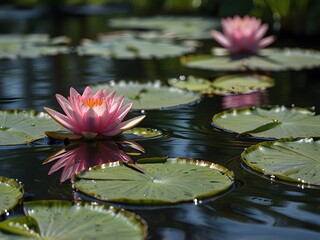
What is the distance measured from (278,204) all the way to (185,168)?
0.82ft

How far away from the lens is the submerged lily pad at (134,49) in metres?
3.36

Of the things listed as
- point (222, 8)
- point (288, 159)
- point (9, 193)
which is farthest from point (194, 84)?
point (222, 8)

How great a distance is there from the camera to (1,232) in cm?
104

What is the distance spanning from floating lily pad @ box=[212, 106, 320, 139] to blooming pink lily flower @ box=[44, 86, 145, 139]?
0.32 m

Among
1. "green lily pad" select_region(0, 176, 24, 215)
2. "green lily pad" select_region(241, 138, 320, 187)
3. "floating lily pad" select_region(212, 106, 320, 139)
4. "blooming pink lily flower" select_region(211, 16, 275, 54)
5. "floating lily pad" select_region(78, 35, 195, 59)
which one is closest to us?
"green lily pad" select_region(0, 176, 24, 215)

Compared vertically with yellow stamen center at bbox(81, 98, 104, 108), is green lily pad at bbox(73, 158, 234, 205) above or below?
below

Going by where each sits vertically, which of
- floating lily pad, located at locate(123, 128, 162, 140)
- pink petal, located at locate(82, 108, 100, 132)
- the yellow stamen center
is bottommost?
floating lily pad, located at locate(123, 128, 162, 140)

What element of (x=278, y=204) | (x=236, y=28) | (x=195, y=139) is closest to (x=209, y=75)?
(x=236, y=28)

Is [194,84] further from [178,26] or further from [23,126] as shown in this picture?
[178,26]

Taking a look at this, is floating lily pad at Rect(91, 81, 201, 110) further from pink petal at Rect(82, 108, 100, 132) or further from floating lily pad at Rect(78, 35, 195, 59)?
floating lily pad at Rect(78, 35, 195, 59)

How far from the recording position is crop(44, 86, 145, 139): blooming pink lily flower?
5.11 feet

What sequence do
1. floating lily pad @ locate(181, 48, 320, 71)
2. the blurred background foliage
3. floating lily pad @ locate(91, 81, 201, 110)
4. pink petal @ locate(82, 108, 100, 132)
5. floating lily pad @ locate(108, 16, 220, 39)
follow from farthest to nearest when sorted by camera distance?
1. floating lily pad @ locate(108, 16, 220, 39)
2. the blurred background foliage
3. floating lily pad @ locate(181, 48, 320, 71)
4. floating lily pad @ locate(91, 81, 201, 110)
5. pink petal @ locate(82, 108, 100, 132)

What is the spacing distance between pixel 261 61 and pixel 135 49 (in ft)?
2.70

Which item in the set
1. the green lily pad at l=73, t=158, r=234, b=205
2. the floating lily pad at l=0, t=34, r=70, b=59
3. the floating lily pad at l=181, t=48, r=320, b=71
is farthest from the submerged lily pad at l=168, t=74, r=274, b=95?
the floating lily pad at l=0, t=34, r=70, b=59
